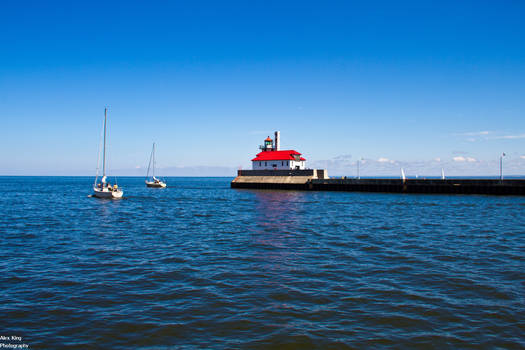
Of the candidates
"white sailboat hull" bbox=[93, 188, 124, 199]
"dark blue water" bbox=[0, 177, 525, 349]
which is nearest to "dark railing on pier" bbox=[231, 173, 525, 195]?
"white sailboat hull" bbox=[93, 188, 124, 199]

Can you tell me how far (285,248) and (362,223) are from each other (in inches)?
471

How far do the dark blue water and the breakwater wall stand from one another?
4699 cm

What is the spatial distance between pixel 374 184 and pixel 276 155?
81.0 ft

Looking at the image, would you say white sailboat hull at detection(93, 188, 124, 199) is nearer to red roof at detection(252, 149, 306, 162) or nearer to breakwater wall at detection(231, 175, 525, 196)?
breakwater wall at detection(231, 175, 525, 196)

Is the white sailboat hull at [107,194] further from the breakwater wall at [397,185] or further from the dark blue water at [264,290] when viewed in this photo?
the breakwater wall at [397,185]

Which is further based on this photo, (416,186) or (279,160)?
(279,160)

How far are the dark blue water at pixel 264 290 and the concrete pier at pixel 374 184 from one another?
47.0 metres

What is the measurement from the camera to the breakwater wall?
62.4 m

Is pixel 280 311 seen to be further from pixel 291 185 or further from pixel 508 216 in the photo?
pixel 291 185

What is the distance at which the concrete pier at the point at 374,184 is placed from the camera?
206 ft

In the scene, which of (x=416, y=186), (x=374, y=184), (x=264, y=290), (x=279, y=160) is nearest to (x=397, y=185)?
(x=416, y=186)

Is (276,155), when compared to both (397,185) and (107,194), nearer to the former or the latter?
(397,185)

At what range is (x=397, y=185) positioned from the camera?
70500 mm

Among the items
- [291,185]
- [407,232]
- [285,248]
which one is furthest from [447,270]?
[291,185]
